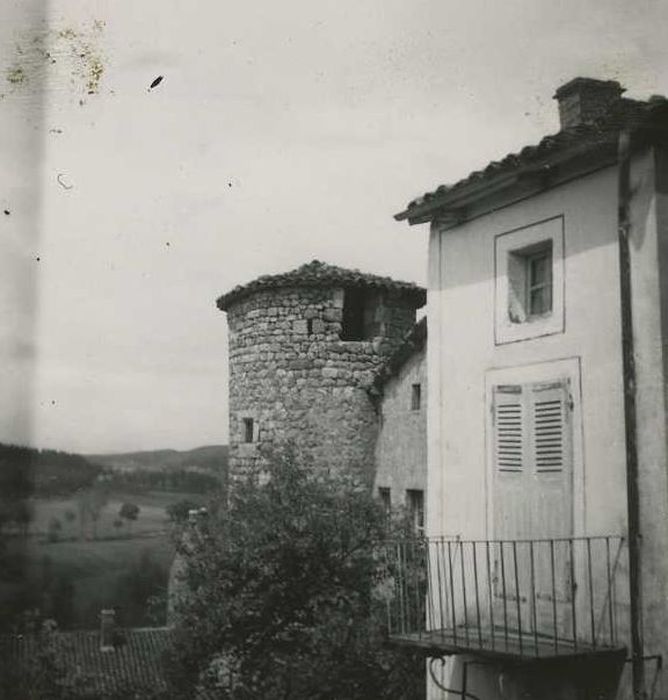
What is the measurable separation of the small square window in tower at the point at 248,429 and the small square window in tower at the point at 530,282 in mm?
8312

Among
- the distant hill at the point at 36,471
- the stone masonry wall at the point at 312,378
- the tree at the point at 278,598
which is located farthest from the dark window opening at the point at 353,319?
the distant hill at the point at 36,471

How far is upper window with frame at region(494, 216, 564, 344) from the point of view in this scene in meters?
9.59

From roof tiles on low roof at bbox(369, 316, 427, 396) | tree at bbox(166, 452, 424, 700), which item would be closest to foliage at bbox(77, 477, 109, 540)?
tree at bbox(166, 452, 424, 700)

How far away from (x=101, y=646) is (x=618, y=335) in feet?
69.1

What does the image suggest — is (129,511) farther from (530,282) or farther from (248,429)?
(530,282)

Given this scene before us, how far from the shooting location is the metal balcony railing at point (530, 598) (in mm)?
8633

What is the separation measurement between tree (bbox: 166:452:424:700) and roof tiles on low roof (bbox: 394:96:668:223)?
498 centimetres

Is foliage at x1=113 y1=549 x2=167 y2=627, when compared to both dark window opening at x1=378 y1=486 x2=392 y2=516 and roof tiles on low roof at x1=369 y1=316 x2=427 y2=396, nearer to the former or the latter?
dark window opening at x1=378 y1=486 x2=392 y2=516

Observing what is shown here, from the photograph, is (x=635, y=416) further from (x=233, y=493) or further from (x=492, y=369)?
(x=233, y=493)

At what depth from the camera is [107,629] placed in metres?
26.1

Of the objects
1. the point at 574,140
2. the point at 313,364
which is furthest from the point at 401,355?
the point at 574,140

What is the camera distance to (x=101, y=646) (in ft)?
86.5

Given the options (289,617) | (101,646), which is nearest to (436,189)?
(289,617)

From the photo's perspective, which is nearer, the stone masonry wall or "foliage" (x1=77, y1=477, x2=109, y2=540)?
"foliage" (x1=77, y1=477, x2=109, y2=540)
